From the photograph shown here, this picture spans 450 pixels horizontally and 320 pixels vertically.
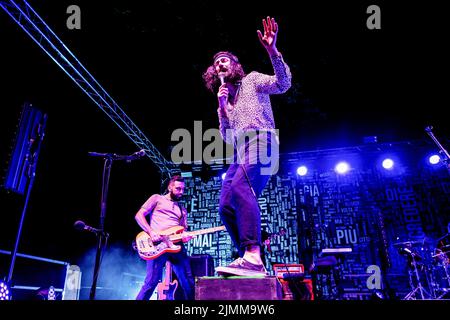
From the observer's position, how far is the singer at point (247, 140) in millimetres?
1929

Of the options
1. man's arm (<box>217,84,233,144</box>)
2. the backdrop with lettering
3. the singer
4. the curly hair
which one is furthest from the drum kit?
the curly hair

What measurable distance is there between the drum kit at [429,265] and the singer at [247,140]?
4.99 m

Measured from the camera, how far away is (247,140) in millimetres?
2195

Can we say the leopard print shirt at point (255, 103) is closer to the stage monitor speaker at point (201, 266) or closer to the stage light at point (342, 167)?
the stage monitor speaker at point (201, 266)

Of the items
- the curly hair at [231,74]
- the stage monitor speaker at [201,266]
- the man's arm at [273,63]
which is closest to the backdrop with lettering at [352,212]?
the stage monitor speaker at [201,266]

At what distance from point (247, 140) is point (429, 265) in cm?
562

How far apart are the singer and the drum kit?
4.99 metres

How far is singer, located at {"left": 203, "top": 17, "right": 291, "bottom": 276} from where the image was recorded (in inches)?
75.9

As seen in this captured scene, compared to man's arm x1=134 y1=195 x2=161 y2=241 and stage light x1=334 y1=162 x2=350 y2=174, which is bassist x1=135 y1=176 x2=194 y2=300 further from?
stage light x1=334 y1=162 x2=350 y2=174

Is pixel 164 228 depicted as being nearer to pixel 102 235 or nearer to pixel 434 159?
pixel 102 235

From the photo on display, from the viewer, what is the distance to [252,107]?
225 cm
